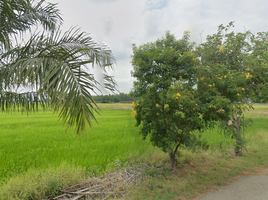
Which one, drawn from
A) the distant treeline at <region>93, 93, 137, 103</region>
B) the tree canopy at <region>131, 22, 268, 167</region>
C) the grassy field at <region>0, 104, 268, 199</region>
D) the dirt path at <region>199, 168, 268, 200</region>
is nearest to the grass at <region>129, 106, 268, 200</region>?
the grassy field at <region>0, 104, 268, 199</region>

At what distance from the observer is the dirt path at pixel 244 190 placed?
305 centimetres

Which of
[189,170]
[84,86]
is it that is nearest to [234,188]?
[189,170]

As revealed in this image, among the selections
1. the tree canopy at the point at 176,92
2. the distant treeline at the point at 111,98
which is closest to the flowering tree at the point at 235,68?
the tree canopy at the point at 176,92

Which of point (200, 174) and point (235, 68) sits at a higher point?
point (235, 68)

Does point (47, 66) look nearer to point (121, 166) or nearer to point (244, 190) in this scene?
point (121, 166)

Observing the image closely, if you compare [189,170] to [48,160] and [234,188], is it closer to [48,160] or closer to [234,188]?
[234,188]

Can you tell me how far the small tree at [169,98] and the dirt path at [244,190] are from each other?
3.54ft

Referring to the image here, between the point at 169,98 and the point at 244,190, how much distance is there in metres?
2.40

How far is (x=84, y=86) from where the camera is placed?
8.57ft

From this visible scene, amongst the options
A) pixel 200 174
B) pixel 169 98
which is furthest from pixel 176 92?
pixel 200 174

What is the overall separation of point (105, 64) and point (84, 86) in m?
2.29

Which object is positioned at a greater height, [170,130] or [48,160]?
[170,130]

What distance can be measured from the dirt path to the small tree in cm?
108

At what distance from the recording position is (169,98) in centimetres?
337
